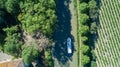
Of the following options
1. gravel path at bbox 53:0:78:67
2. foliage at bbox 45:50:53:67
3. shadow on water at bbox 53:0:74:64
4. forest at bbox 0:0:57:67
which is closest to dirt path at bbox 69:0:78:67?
gravel path at bbox 53:0:78:67

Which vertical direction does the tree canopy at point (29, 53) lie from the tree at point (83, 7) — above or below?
below

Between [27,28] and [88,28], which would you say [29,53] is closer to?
[27,28]

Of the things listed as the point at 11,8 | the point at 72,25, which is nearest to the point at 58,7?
the point at 72,25

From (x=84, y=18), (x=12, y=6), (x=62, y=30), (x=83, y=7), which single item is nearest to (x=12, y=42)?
(x=12, y=6)

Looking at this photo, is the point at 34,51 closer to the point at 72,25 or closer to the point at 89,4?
the point at 72,25

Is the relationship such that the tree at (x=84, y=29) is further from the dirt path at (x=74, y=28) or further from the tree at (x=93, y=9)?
the tree at (x=93, y=9)

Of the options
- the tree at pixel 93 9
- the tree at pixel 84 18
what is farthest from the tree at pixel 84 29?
the tree at pixel 93 9

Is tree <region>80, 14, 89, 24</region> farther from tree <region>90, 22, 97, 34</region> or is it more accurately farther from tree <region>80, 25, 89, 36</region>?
tree <region>90, 22, 97, 34</region>
